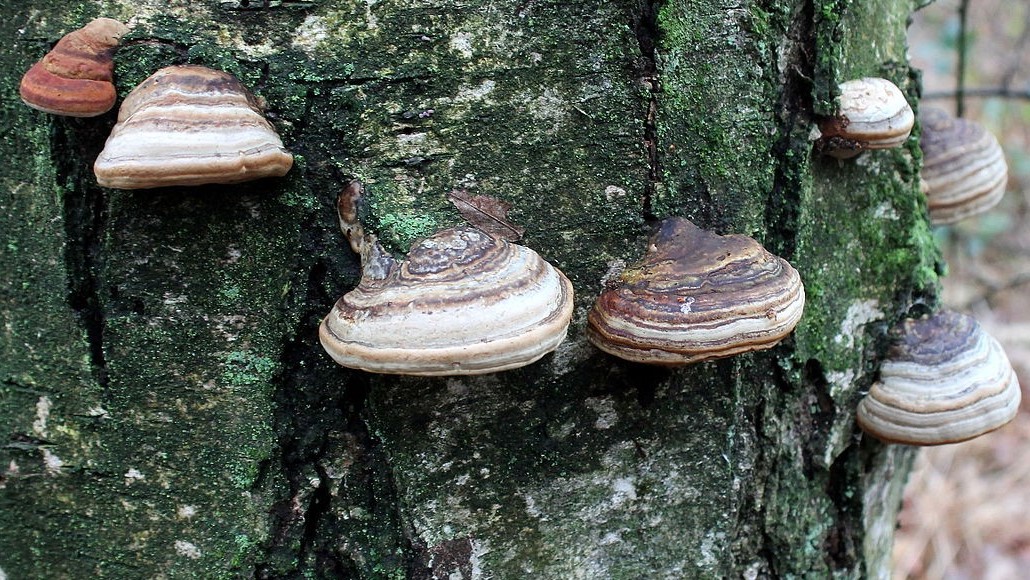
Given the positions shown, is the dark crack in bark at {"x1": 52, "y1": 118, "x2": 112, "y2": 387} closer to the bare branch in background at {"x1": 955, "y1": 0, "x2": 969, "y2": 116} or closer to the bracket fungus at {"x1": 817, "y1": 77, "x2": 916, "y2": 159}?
the bracket fungus at {"x1": 817, "y1": 77, "x2": 916, "y2": 159}

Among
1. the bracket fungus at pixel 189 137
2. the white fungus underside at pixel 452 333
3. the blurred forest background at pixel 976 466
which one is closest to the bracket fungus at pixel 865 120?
the white fungus underside at pixel 452 333

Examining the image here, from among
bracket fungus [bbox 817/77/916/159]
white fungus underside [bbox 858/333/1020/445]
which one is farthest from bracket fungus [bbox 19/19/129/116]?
white fungus underside [bbox 858/333/1020/445]

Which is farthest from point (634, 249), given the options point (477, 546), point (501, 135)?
point (477, 546)

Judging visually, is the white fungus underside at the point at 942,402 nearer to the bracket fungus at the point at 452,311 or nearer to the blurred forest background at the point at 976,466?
the bracket fungus at the point at 452,311

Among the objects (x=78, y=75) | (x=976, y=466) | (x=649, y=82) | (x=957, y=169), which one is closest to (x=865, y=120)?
(x=649, y=82)

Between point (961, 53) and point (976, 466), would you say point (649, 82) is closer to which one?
point (961, 53)

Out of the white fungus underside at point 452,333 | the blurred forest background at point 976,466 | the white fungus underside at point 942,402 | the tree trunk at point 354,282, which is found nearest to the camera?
the white fungus underside at point 452,333
